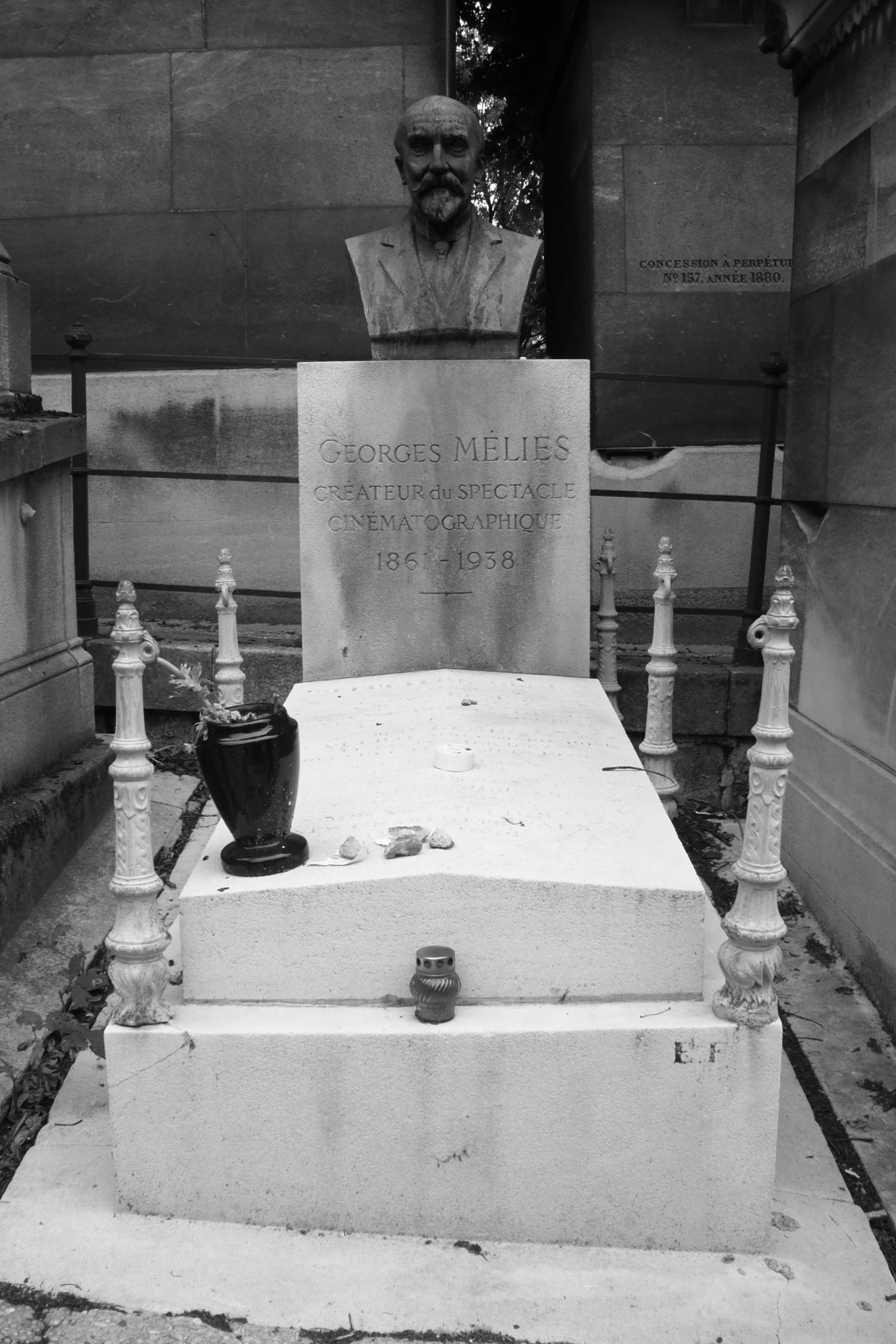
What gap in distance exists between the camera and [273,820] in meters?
3.34

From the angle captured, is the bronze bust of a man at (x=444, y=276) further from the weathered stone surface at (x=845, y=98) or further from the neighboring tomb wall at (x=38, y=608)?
the neighboring tomb wall at (x=38, y=608)

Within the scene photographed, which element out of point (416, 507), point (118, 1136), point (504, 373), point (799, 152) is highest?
point (799, 152)

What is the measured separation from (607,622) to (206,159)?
14.9 feet

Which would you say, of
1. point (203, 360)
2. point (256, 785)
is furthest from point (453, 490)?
point (256, 785)

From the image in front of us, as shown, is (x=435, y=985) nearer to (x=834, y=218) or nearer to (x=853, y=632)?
(x=853, y=632)

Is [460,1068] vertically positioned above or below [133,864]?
below

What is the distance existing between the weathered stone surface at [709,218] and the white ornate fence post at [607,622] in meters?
3.11

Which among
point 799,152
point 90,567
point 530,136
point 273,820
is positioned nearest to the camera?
point 273,820

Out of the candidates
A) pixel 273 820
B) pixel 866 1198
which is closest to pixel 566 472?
pixel 273 820

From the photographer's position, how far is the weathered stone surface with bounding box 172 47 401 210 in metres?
8.02

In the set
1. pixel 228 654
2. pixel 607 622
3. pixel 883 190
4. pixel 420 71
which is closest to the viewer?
pixel 883 190

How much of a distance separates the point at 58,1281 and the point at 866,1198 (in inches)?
84.3

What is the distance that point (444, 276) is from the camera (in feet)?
18.1

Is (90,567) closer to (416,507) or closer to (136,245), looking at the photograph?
(136,245)
